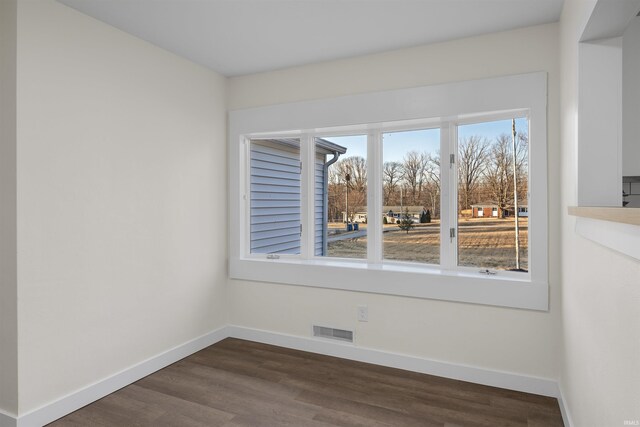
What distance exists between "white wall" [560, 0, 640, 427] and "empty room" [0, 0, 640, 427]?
3cm

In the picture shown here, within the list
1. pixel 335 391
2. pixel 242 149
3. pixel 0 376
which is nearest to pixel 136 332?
pixel 0 376


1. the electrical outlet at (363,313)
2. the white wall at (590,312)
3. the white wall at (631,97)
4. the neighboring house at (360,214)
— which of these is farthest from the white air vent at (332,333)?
the white wall at (631,97)

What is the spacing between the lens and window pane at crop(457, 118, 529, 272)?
283 centimetres

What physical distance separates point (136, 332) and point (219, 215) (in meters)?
1.26

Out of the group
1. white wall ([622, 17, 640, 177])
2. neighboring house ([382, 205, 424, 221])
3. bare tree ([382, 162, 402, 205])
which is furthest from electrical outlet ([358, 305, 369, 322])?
white wall ([622, 17, 640, 177])

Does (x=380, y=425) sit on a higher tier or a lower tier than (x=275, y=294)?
lower

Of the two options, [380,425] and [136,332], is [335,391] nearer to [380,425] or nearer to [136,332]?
[380,425]

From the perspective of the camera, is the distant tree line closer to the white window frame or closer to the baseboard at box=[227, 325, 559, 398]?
the white window frame

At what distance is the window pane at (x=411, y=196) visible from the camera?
3.15 m

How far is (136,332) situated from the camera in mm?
2842

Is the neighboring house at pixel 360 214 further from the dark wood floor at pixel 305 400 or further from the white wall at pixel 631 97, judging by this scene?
the white wall at pixel 631 97

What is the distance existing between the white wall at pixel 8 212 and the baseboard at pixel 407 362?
1.81 m

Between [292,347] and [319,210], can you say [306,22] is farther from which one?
[292,347]

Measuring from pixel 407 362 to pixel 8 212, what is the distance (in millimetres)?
2817
